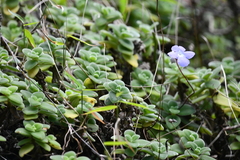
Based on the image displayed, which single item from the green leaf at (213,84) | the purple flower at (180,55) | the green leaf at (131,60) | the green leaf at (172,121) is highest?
the purple flower at (180,55)

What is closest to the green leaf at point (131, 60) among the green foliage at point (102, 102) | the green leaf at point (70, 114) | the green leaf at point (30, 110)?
the green foliage at point (102, 102)

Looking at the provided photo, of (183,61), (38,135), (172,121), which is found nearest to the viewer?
(38,135)

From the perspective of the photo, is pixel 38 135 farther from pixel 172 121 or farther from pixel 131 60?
pixel 131 60

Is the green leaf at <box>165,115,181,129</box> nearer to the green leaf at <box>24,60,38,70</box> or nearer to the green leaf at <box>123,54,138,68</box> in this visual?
the green leaf at <box>123,54,138,68</box>

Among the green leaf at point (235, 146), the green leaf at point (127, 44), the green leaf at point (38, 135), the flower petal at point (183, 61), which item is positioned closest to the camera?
the green leaf at point (38, 135)

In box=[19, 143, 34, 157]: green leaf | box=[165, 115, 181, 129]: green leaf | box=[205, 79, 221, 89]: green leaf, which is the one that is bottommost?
box=[19, 143, 34, 157]: green leaf

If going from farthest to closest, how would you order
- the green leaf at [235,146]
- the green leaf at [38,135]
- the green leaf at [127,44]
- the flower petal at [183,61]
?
the green leaf at [127,44], the green leaf at [235,146], the flower petal at [183,61], the green leaf at [38,135]

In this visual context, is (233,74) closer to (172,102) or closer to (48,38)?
(172,102)

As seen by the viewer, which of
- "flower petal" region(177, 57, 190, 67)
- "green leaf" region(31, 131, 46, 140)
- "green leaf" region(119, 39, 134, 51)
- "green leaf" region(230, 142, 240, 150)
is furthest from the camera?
"green leaf" region(119, 39, 134, 51)

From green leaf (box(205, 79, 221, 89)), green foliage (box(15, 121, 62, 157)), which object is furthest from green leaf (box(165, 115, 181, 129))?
green foliage (box(15, 121, 62, 157))

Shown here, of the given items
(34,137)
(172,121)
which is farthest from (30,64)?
(172,121)

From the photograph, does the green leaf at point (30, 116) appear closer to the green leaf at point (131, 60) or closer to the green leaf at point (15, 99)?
the green leaf at point (15, 99)
